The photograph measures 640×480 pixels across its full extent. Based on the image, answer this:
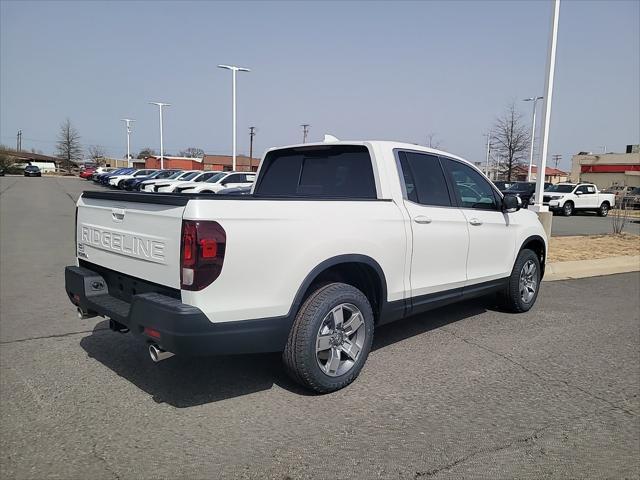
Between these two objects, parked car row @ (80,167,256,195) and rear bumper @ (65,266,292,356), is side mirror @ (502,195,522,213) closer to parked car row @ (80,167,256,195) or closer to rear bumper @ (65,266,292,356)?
rear bumper @ (65,266,292,356)

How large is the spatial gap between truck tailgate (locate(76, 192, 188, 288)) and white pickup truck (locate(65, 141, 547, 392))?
0.01 m

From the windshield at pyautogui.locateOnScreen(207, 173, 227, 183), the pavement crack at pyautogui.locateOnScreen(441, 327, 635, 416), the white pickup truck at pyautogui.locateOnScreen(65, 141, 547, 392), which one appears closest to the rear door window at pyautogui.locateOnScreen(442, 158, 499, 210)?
the white pickup truck at pyautogui.locateOnScreen(65, 141, 547, 392)

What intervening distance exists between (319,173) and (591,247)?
1062 centimetres

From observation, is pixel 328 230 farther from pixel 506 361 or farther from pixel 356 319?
pixel 506 361

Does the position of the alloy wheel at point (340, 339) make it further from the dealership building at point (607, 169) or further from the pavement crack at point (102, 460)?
the dealership building at point (607, 169)

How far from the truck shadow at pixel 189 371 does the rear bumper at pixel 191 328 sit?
64 cm

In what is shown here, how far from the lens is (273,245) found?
322 cm

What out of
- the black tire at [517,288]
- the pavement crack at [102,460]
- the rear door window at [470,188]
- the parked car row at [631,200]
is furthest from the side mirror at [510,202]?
the parked car row at [631,200]

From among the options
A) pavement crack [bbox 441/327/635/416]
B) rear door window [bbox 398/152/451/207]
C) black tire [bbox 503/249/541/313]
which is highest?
rear door window [bbox 398/152/451/207]

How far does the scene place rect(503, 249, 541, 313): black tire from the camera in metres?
5.94

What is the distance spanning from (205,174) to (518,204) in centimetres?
2250

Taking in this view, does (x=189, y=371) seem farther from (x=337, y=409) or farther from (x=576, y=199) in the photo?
(x=576, y=199)

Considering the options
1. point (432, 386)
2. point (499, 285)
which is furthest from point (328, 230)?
point (499, 285)

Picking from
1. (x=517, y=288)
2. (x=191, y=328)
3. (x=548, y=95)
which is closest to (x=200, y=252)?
(x=191, y=328)
